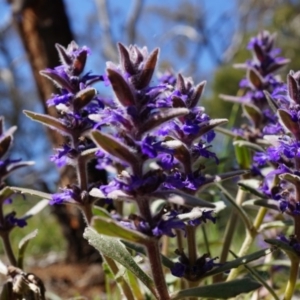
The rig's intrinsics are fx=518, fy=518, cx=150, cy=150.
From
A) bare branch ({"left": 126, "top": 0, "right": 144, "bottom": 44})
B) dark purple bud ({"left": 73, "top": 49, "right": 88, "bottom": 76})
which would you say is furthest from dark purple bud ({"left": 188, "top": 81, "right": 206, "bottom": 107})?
bare branch ({"left": 126, "top": 0, "right": 144, "bottom": 44})

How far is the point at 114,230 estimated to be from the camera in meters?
0.76

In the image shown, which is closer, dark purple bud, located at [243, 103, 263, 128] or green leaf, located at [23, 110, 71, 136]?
green leaf, located at [23, 110, 71, 136]

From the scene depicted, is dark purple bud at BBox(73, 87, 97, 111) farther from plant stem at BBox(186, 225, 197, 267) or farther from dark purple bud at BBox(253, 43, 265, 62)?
dark purple bud at BBox(253, 43, 265, 62)

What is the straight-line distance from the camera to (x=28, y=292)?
1134 millimetres

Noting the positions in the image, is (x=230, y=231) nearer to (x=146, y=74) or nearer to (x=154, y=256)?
(x=154, y=256)

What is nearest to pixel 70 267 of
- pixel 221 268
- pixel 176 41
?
pixel 221 268

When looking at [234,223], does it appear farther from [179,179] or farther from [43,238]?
[43,238]

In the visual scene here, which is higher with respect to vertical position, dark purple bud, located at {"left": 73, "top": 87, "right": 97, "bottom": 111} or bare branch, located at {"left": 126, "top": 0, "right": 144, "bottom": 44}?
bare branch, located at {"left": 126, "top": 0, "right": 144, "bottom": 44}

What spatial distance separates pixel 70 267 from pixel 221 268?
1903 millimetres

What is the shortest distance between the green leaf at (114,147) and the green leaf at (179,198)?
0.21ft

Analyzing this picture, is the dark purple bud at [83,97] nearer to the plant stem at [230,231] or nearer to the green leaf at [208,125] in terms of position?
the green leaf at [208,125]

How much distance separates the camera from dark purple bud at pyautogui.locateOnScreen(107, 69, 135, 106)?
0.77 m

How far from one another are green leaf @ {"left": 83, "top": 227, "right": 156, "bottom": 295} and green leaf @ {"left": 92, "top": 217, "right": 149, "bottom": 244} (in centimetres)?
11

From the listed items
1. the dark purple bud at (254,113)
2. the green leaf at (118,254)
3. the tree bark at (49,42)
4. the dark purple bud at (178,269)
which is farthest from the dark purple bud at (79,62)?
the tree bark at (49,42)
